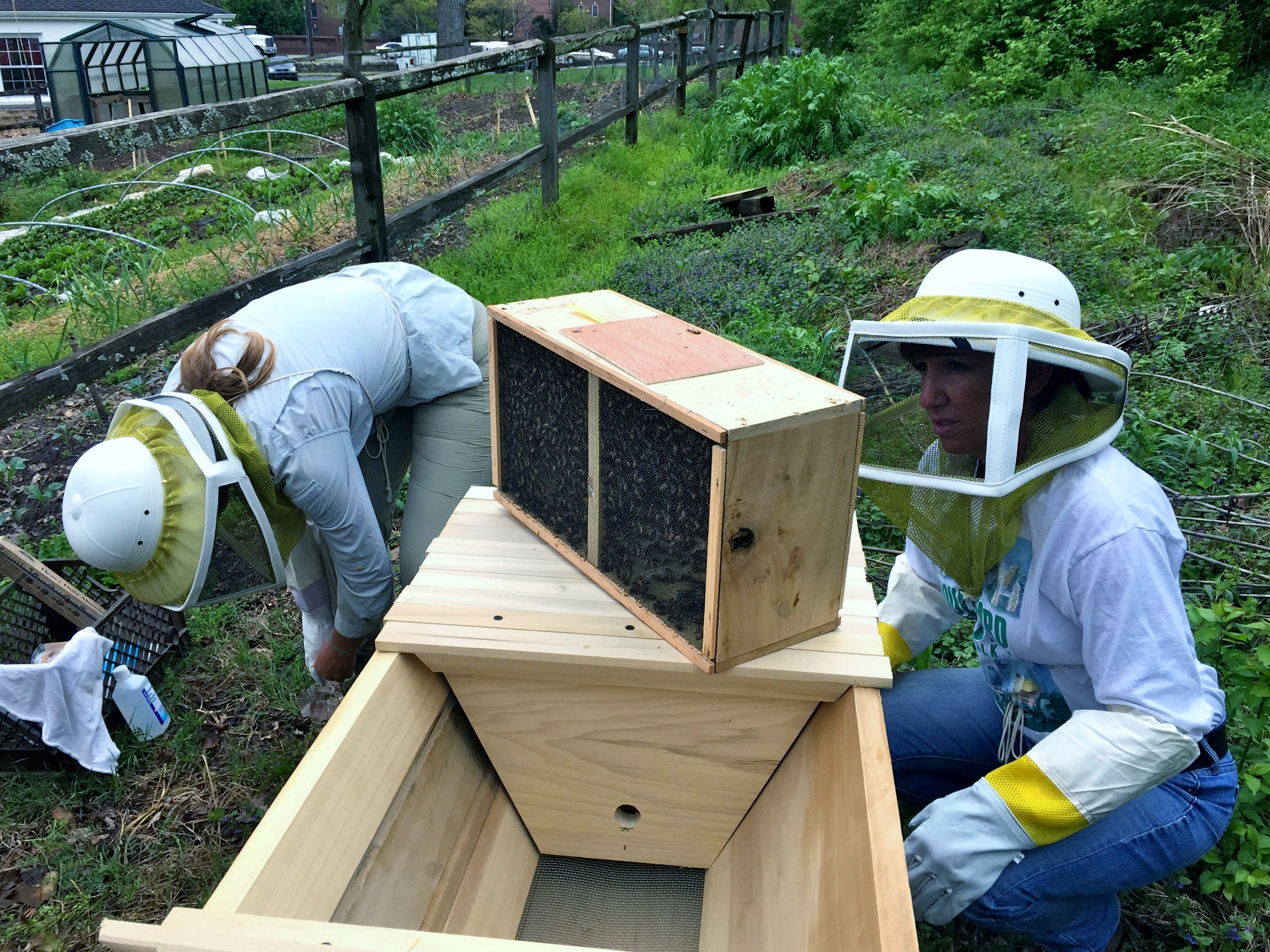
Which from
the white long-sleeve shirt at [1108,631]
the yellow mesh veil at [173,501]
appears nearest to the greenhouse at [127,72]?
the yellow mesh veil at [173,501]

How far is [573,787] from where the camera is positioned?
5.48ft

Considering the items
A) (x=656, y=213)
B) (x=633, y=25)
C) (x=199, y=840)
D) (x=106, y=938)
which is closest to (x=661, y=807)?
(x=106, y=938)

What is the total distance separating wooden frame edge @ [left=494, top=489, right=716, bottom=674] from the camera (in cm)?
138

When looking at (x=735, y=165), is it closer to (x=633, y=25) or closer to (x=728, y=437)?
(x=633, y=25)

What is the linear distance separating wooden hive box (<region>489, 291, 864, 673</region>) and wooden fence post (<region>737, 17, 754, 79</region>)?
1558 centimetres

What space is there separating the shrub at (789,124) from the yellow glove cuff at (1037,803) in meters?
7.85

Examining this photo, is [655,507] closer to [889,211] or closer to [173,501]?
[173,501]

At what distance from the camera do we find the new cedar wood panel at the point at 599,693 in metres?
1.43

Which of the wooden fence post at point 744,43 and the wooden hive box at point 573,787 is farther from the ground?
the wooden fence post at point 744,43

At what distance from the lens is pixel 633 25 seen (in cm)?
862

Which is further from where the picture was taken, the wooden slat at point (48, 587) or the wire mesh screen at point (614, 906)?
the wooden slat at point (48, 587)

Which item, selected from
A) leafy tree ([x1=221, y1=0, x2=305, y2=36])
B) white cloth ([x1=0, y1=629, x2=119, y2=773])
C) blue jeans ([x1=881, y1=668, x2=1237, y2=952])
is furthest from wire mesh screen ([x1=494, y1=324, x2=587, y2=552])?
leafy tree ([x1=221, y1=0, x2=305, y2=36])

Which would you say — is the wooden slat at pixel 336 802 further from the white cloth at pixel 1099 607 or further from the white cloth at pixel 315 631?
the white cloth at pixel 315 631

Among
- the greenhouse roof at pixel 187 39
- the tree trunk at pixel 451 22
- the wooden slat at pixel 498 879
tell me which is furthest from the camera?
the greenhouse roof at pixel 187 39
